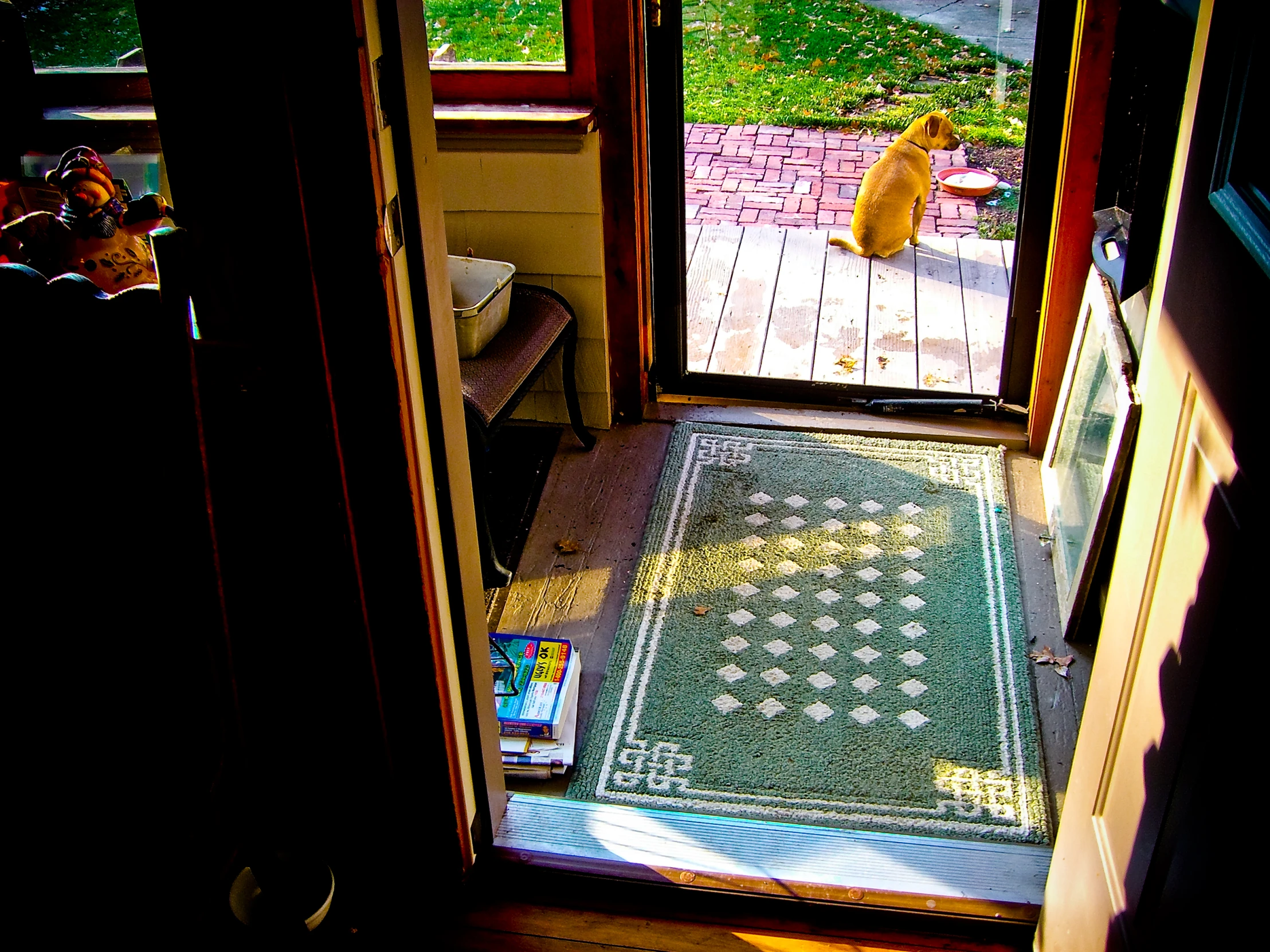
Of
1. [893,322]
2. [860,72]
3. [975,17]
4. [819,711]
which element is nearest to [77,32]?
[819,711]

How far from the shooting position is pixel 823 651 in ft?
8.55

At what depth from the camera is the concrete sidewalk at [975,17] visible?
155 inches

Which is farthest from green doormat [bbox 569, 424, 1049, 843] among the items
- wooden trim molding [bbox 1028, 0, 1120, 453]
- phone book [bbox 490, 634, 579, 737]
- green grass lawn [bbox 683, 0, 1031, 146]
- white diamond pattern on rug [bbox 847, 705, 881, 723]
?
green grass lawn [bbox 683, 0, 1031, 146]

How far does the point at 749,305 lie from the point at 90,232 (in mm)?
2982

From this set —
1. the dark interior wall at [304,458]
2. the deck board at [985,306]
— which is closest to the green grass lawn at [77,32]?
the dark interior wall at [304,458]

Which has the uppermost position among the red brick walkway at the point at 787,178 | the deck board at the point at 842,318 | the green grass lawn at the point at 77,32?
the green grass lawn at the point at 77,32

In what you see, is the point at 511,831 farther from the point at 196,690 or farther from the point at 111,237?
the point at 111,237

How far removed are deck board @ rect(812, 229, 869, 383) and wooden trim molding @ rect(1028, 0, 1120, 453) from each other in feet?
2.12

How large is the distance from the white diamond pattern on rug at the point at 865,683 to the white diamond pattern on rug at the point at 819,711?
0.31ft

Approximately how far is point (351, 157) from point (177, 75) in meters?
0.20

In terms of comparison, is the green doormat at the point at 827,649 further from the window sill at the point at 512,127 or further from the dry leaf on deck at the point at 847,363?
the window sill at the point at 512,127

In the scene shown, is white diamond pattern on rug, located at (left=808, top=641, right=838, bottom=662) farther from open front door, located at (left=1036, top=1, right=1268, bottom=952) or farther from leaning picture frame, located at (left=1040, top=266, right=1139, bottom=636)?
open front door, located at (left=1036, top=1, right=1268, bottom=952)

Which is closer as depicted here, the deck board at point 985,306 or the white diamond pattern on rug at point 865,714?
the white diamond pattern on rug at point 865,714

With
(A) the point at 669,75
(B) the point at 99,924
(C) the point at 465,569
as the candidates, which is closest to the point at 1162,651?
(C) the point at 465,569
